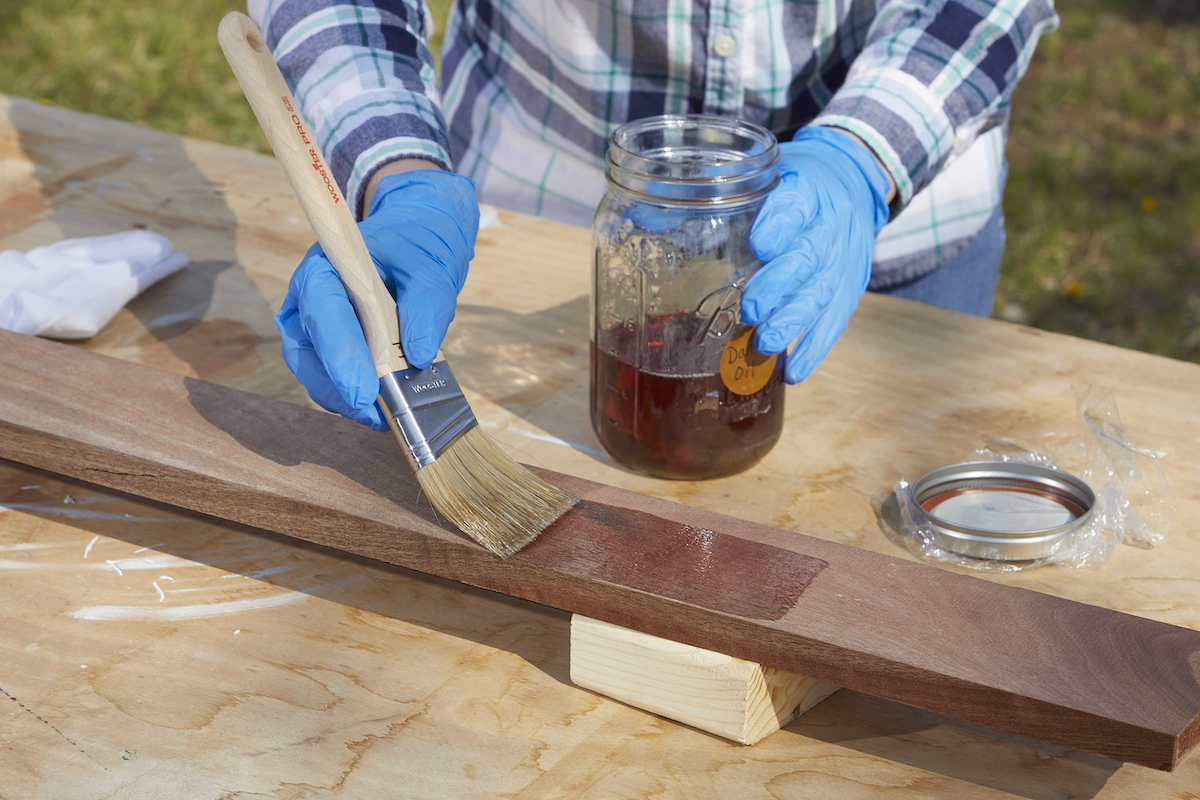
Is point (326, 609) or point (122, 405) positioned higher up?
point (122, 405)

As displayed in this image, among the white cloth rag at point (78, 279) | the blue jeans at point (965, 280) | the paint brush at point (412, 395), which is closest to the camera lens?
the paint brush at point (412, 395)

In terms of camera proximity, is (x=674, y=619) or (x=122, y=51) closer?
(x=674, y=619)

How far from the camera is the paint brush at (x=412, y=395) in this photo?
0.97 m

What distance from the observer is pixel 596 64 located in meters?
1.78

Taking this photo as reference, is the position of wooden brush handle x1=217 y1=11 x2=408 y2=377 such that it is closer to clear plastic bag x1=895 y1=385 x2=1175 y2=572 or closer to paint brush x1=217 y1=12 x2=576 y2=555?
paint brush x1=217 y1=12 x2=576 y2=555

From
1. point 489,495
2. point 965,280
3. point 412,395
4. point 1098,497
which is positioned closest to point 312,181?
point 412,395

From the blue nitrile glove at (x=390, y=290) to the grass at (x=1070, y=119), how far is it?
8.58ft

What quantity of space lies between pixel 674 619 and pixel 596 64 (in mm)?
1131

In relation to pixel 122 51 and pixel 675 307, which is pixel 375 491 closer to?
pixel 675 307

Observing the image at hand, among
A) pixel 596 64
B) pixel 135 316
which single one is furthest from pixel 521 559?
pixel 596 64

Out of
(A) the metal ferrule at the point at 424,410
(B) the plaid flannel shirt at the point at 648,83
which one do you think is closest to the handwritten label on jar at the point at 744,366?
(A) the metal ferrule at the point at 424,410

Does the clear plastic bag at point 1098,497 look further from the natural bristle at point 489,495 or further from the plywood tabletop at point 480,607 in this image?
the natural bristle at point 489,495

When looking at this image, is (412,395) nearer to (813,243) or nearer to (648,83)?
(813,243)

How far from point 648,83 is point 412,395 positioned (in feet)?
3.04
